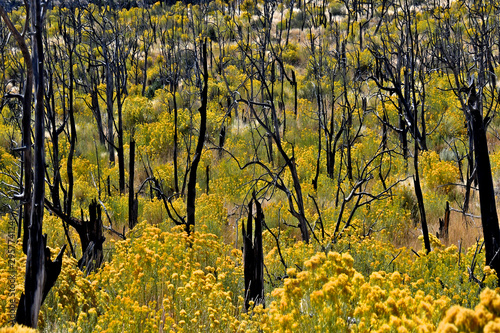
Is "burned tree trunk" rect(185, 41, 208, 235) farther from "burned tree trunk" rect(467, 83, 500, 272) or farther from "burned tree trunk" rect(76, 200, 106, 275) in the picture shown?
"burned tree trunk" rect(467, 83, 500, 272)

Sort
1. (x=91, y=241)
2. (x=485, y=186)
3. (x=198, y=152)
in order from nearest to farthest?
(x=485, y=186)
(x=91, y=241)
(x=198, y=152)

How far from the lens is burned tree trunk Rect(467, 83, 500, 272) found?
3.13 meters

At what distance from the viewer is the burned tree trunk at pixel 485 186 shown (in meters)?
3.13

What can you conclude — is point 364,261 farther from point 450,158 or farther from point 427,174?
point 450,158

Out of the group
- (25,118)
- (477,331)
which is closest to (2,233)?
(25,118)

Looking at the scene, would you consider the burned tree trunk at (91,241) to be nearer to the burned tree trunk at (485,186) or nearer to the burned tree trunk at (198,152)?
the burned tree trunk at (198,152)

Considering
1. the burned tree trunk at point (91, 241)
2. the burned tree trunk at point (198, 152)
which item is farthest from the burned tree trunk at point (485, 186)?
the burned tree trunk at point (91, 241)

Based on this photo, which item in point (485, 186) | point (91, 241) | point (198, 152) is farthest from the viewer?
point (198, 152)

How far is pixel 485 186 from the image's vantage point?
124 inches

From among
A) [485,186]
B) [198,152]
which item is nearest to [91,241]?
[198,152]

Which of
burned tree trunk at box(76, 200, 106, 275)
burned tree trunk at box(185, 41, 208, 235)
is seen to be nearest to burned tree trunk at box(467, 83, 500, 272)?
burned tree trunk at box(185, 41, 208, 235)

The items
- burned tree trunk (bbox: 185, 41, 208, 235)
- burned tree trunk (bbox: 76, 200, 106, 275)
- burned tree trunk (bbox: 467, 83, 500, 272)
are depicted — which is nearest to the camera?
burned tree trunk (bbox: 467, 83, 500, 272)

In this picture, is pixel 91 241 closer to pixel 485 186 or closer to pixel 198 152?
pixel 198 152

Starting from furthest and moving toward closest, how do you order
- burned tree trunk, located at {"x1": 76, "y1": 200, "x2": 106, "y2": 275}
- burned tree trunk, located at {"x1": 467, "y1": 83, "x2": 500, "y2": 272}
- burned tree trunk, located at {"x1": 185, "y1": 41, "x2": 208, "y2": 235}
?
1. burned tree trunk, located at {"x1": 185, "y1": 41, "x2": 208, "y2": 235}
2. burned tree trunk, located at {"x1": 76, "y1": 200, "x2": 106, "y2": 275}
3. burned tree trunk, located at {"x1": 467, "y1": 83, "x2": 500, "y2": 272}
